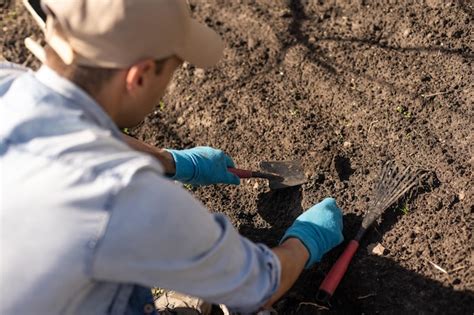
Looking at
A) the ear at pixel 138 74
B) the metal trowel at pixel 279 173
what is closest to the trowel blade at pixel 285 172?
the metal trowel at pixel 279 173

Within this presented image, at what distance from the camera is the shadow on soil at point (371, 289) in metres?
2.02

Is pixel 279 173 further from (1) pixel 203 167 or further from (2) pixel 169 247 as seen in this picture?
(2) pixel 169 247

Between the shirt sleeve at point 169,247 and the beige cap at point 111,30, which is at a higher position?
the beige cap at point 111,30

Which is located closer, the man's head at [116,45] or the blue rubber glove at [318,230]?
the man's head at [116,45]

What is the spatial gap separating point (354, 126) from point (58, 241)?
5.18 ft

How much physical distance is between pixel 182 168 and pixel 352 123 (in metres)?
0.80

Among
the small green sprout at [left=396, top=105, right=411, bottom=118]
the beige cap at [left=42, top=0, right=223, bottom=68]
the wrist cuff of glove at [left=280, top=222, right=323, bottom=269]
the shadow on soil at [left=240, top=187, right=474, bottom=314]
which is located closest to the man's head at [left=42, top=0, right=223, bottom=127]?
the beige cap at [left=42, top=0, right=223, bottom=68]

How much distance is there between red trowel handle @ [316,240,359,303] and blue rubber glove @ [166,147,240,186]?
1.94 ft

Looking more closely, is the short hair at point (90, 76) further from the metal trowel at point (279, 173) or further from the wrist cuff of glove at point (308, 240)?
the metal trowel at point (279, 173)

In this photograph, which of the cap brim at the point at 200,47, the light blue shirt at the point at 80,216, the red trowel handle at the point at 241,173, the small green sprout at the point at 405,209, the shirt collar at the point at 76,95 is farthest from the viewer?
the red trowel handle at the point at 241,173

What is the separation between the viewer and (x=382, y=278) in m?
2.12

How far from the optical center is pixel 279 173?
2422 millimetres

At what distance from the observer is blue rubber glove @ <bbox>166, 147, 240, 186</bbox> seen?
2320mm

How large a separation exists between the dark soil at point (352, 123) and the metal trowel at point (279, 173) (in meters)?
0.05
